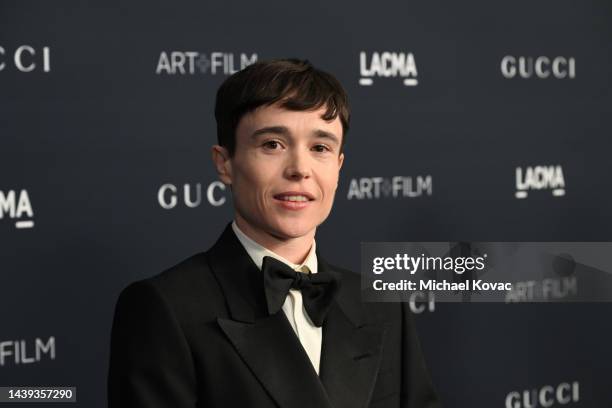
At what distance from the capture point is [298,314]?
1.50 metres

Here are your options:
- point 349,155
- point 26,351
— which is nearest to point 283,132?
point 26,351

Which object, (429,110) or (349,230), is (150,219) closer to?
(349,230)

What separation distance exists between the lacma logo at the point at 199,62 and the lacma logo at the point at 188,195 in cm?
28

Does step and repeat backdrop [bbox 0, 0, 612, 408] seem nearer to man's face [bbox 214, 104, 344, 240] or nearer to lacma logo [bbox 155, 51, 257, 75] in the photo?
lacma logo [bbox 155, 51, 257, 75]

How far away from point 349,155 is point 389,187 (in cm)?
17

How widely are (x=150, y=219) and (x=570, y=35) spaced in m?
1.54

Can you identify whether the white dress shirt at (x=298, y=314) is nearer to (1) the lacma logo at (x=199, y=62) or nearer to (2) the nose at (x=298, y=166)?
(2) the nose at (x=298, y=166)

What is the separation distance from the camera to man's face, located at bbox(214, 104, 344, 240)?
146 cm

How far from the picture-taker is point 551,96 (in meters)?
2.97

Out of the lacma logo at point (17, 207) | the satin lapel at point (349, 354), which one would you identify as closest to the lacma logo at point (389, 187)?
the lacma logo at point (17, 207)

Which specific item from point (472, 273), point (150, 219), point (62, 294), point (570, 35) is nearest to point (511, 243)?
point (472, 273)

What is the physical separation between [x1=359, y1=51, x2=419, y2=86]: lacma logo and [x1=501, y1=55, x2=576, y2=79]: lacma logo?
347 millimetres

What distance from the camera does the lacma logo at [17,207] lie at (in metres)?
2.06

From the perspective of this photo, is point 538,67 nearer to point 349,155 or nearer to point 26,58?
point 349,155
